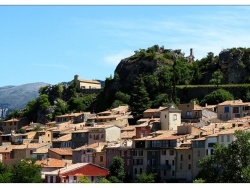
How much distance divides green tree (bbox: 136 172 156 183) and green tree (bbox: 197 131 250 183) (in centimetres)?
519

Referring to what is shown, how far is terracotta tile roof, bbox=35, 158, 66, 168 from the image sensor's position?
72.1 meters

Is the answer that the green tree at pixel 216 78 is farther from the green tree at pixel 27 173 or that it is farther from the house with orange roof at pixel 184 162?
the green tree at pixel 27 173

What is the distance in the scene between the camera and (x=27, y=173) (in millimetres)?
66250

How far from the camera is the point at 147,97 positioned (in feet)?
298

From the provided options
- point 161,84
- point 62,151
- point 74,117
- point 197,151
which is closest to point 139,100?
point 161,84

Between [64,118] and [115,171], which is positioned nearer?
[115,171]

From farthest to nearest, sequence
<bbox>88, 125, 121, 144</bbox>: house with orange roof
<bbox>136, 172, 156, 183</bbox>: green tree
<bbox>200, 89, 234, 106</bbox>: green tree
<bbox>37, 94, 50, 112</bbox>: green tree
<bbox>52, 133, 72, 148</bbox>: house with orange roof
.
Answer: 1. <bbox>37, 94, 50, 112</bbox>: green tree
2. <bbox>200, 89, 234, 106</bbox>: green tree
3. <bbox>52, 133, 72, 148</bbox>: house with orange roof
4. <bbox>88, 125, 121, 144</bbox>: house with orange roof
5. <bbox>136, 172, 156, 183</bbox>: green tree

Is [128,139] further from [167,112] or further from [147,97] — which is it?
[147,97]

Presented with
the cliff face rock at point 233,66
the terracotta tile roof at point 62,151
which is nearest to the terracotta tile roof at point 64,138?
the terracotta tile roof at point 62,151

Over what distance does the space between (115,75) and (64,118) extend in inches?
333

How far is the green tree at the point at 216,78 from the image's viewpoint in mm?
93775

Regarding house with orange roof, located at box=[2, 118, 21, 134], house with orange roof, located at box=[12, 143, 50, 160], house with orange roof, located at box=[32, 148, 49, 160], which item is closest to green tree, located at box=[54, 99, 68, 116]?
house with orange roof, located at box=[2, 118, 21, 134]

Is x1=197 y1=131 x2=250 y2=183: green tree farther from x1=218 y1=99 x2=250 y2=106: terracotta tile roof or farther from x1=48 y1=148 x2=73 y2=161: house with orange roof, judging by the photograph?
x1=218 y1=99 x2=250 y2=106: terracotta tile roof

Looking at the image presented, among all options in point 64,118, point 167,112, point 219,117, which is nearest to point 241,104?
point 219,117
